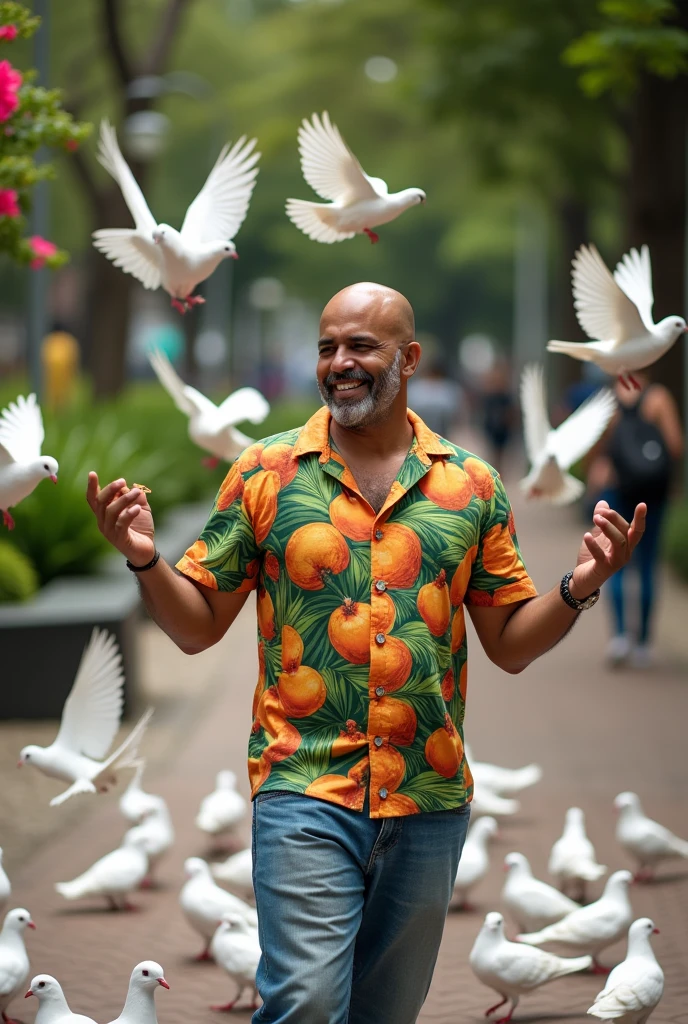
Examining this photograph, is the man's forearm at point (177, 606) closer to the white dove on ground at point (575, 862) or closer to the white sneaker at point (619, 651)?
the white dove on ground at point (575, 862)

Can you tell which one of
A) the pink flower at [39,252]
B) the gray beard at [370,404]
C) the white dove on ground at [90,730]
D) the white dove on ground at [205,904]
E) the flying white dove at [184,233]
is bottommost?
the white dove on ground at [205,904]

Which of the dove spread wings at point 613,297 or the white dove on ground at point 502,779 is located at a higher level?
the dove spread wings at point 613,297

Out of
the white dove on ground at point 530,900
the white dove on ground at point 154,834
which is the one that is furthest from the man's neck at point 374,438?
the white dove on ground at point 154,834

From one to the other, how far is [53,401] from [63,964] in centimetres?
1436

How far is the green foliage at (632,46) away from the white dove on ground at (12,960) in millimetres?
4492

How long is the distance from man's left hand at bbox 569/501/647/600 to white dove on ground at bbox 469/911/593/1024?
1.65 m

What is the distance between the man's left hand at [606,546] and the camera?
12.1 feet

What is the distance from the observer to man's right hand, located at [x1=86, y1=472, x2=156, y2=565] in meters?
3.54

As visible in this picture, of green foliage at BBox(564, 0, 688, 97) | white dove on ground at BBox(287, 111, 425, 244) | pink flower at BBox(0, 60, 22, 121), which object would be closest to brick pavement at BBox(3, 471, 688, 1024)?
white dove on ground at BBox(287, 111, 425, 244)

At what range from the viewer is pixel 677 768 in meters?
8.48

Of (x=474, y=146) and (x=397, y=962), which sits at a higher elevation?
(x=474, y=146)

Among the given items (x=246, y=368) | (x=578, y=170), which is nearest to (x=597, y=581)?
(x=578, y=170)

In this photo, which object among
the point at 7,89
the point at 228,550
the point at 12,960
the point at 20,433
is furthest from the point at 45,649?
the point at 228,550

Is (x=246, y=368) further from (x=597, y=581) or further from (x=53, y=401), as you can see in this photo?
(x=597, y=581)
